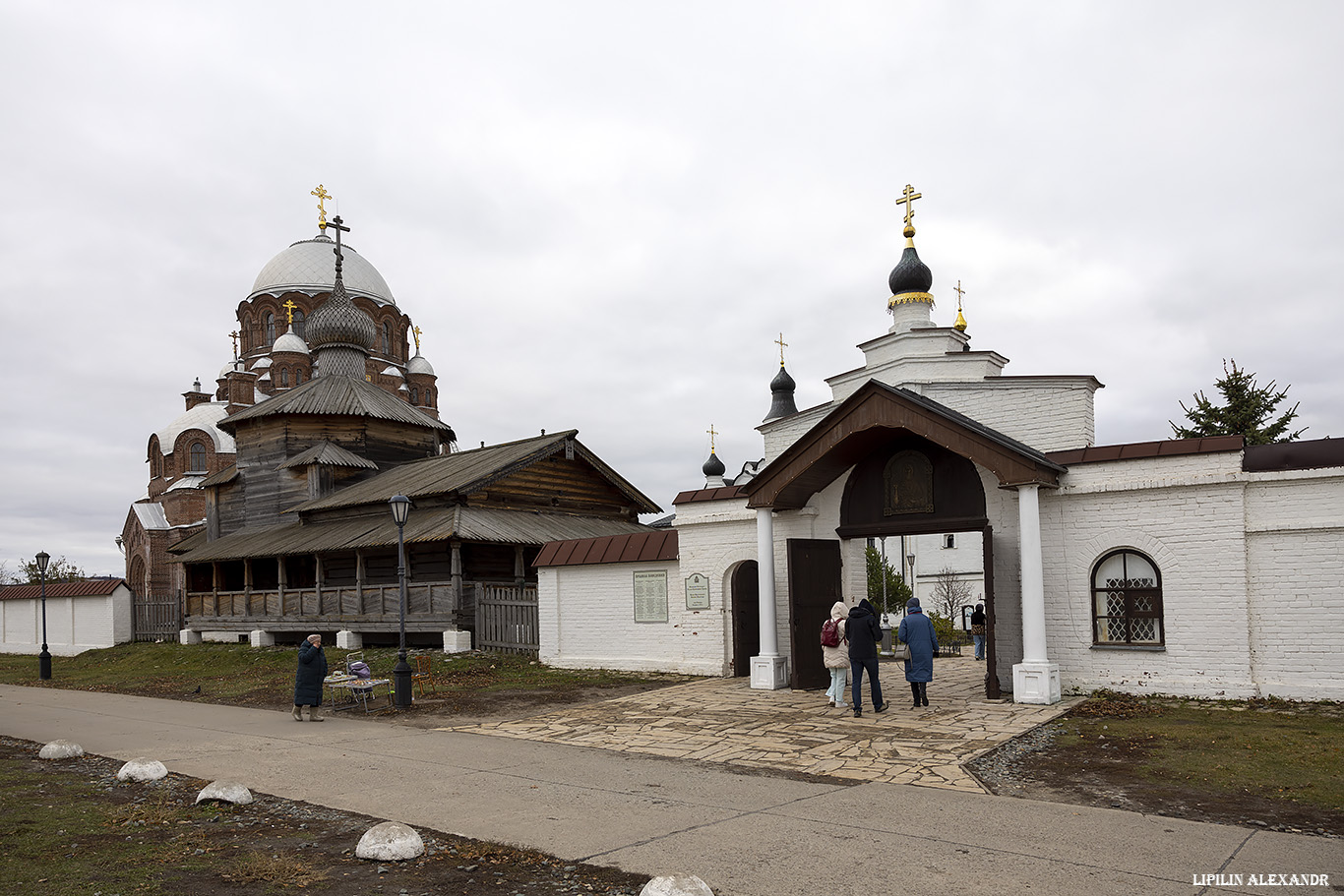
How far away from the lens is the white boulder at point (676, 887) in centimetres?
490

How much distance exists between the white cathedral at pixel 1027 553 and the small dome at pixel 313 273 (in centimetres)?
3659

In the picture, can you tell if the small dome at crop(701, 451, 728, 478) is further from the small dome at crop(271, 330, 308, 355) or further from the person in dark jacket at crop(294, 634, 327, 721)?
the person in dark jacket at crop(294, 634, 327, 721)

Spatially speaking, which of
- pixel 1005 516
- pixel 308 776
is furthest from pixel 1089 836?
pixel 1005 516

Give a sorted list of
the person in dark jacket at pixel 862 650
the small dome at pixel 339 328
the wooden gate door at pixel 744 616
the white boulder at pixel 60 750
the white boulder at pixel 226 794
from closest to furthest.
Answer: the white boulder at pixel 226 794
the white boulder at pixel 60 750
the person in dark jacket at pixel 862 650
the wooden gate door at pixel 744 616
the small dome at pixel 339 328

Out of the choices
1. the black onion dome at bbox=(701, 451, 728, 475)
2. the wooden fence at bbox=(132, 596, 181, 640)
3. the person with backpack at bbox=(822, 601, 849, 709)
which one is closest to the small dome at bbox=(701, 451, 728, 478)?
the black onion dome at bbox=(701, 451, 728, 475)

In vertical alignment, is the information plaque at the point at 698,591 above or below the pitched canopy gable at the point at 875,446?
below

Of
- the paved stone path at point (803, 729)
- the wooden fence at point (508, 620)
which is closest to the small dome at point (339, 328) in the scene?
the wooden fence at point (508, 620)

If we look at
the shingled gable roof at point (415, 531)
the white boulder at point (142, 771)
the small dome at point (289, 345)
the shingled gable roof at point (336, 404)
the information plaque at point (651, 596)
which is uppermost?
the small dome at point (289, 345)

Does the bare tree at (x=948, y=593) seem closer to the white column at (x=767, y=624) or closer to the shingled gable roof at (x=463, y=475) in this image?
the shingled gable roof at (x=463, y=475)

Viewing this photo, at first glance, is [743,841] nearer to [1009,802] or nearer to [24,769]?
[1009,802]

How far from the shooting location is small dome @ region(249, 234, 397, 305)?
50.1 metres

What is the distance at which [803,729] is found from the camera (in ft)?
36.7

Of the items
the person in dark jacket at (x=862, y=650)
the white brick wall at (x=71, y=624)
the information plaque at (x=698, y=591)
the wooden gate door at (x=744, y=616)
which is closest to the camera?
the person in dark jacket at (x=862, y=650)

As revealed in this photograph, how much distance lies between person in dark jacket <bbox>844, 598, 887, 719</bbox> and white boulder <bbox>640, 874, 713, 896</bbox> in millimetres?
7271
